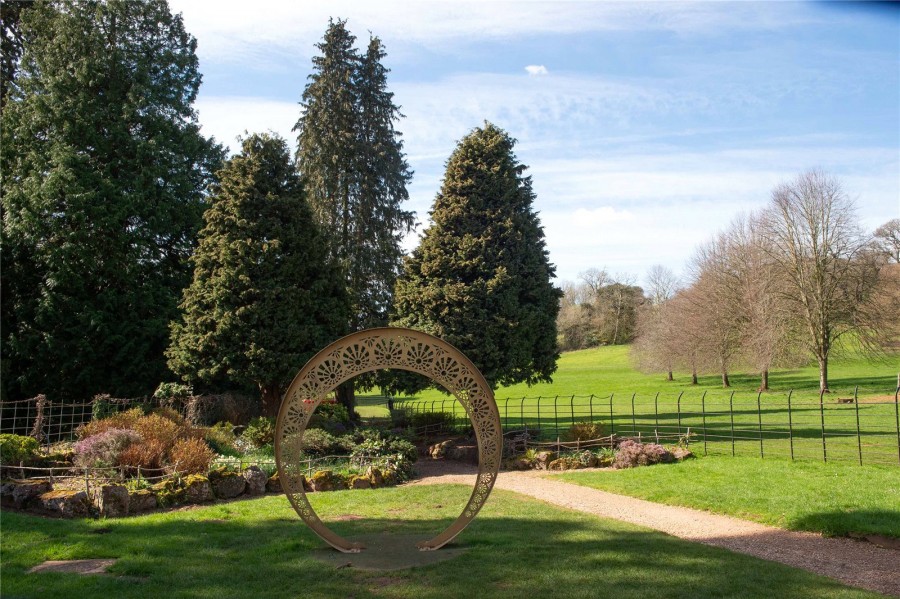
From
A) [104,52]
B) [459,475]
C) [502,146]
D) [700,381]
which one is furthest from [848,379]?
[104,52]

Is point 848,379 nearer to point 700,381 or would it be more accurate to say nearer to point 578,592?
point 700,381

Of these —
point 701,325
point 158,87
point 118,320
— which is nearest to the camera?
point 118,320

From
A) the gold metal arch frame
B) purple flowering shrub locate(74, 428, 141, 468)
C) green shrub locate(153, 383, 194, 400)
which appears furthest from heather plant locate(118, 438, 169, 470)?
green shrub locate(153, 383, 194, 400)

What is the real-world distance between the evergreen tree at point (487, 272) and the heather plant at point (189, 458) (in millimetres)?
8235

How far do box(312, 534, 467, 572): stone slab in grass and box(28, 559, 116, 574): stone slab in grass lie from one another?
8.66 feet

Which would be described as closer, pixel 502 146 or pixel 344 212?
pixel 502 146

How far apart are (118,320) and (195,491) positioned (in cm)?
1299

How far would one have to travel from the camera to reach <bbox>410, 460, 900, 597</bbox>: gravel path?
8969 mm

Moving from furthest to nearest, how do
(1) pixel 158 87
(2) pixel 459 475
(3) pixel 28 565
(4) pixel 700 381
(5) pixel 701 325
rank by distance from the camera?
(4) pixel 700 381
(5) pixel 701 325
(1) pixel 158 87
(2) pixel 459 475
(3) pixel 28 565

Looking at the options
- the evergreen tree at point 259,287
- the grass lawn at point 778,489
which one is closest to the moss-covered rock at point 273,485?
the evergreen tree at point 259,287

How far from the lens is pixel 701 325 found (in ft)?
132

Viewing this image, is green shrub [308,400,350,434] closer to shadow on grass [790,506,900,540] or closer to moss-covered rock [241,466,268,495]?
moss-covered rock [241,466,268,495]

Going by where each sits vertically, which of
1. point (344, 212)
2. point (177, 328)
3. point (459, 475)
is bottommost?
point (459, 475)

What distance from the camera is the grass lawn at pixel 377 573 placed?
7727mm
